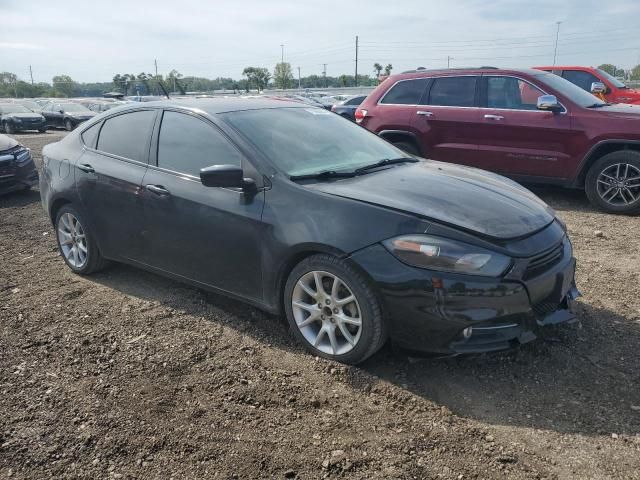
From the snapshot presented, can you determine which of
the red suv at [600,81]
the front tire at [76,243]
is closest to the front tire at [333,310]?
the front tire at [76,243]

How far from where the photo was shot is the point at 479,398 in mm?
2953

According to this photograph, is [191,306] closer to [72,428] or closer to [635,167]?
[72,428]

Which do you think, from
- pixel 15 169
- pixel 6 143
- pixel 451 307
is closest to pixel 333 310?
pixel 451 307

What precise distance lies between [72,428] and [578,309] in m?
3.42

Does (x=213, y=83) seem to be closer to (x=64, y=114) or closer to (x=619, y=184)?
(x=64, y=114)

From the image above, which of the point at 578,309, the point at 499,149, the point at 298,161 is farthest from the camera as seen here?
the point at 499,149

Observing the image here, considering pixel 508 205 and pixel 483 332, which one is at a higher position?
pixel 508 205

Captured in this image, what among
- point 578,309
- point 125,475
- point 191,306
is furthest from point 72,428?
point 578,309

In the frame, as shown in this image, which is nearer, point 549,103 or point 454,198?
point 454,198

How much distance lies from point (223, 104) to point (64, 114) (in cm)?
2553

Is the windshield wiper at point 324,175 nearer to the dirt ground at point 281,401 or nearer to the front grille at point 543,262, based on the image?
the dirt ground at point 281,401

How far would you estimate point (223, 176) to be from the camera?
11.2ft

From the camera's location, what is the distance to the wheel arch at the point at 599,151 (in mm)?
6695

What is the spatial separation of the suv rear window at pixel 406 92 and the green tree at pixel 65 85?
315 feet
